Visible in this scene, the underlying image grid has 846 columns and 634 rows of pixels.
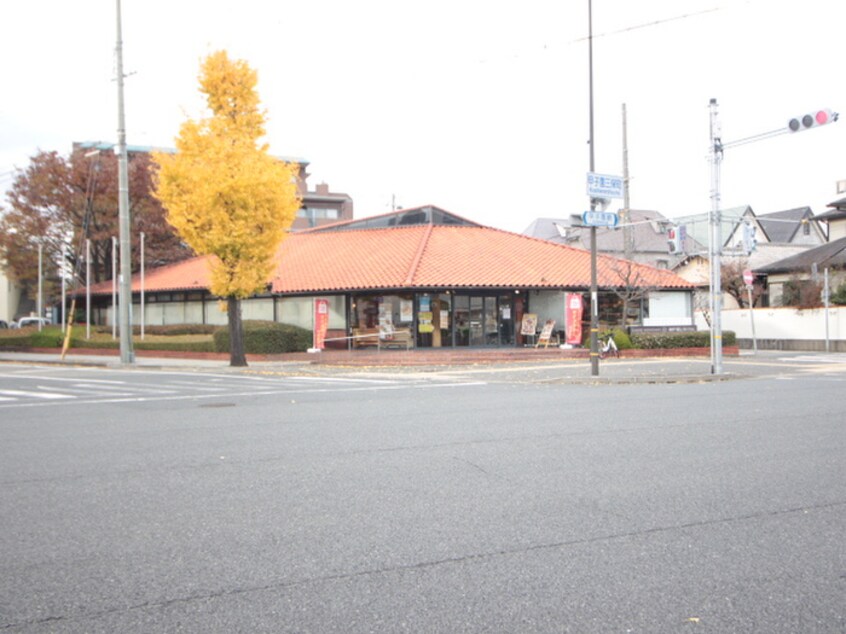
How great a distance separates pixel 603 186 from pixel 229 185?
12744mm

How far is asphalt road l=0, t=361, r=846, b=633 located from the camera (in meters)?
4.17

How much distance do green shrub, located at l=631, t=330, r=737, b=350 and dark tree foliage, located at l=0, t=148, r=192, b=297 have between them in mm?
29421

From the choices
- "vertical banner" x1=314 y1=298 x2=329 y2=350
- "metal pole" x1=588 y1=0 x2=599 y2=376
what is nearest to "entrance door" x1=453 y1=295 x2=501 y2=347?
"vertical banner" x1=314 y1=298 x2=329 y2=350

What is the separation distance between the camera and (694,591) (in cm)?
441

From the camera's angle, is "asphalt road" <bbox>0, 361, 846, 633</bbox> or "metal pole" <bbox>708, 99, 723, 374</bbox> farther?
"metal pole" <bbox>708, 99, 723, 374</bbox>

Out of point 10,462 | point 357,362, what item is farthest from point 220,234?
point 10,462

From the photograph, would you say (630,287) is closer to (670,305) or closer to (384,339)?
(670,305)

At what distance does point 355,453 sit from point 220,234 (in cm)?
1913

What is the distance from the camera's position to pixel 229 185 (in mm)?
25828

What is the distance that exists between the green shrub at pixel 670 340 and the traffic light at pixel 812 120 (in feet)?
48.1

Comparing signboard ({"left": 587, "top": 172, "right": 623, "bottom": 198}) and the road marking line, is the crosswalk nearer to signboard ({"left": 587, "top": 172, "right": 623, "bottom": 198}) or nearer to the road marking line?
the road marking line

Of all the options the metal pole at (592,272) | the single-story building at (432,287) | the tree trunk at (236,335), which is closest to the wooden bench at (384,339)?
the single-story building at (432,287)

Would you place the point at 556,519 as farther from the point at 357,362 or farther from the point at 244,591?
the point at 357,362

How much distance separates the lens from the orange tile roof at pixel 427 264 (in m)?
31.5
